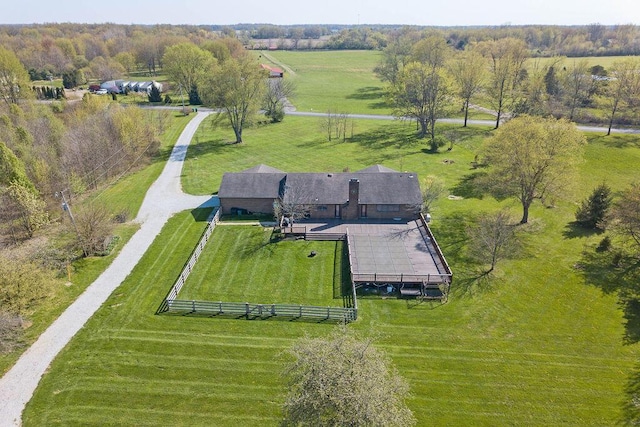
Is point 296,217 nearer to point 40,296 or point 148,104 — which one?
point 40,296

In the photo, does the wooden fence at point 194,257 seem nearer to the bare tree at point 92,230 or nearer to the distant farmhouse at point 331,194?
the distant farmhouse at point 331,194

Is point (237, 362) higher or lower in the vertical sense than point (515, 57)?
lower

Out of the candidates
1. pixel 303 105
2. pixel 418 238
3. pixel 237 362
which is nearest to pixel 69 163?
pixel 237 362

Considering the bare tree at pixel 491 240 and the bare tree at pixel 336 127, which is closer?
the bare tree at pixel 491 240

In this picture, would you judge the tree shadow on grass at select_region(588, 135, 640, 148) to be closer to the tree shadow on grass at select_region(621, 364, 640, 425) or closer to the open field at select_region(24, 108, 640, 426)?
the open field at select_region(24, 108, 640, 426)

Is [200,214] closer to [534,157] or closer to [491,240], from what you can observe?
[491,240]

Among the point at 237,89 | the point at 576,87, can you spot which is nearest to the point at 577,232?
the point at 576,87

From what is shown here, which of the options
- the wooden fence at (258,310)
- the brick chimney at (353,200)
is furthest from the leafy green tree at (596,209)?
the wooden fence at (258,310)
